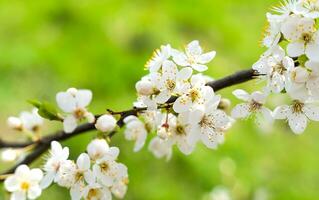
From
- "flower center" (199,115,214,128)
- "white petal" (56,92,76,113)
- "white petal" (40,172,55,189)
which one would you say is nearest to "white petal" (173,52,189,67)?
"flower center" (199,115,214,128)

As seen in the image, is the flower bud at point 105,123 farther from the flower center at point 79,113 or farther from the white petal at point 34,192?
the white petal at point 34,192

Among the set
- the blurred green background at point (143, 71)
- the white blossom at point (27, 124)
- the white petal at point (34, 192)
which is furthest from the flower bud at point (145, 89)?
the blurred green background at point (143, 71)

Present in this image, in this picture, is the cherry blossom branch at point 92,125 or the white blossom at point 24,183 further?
the white blossom at point 24,183

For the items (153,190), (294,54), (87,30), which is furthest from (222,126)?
(87,30)

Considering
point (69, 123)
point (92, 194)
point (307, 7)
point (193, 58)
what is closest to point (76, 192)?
point (92, 194)

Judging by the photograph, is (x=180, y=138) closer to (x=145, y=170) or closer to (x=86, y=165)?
(x=86, y=165)

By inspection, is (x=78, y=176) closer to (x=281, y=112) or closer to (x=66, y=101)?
(x=66, y=101)
